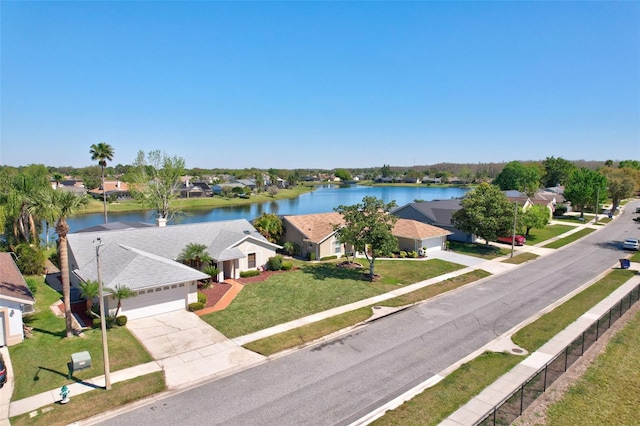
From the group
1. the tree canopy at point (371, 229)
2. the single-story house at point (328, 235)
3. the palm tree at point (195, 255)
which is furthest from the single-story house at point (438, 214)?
the palm tree at point (195, 255)

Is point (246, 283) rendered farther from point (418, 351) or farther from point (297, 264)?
point (418, 351)

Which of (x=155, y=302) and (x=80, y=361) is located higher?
(x=155, y=302)

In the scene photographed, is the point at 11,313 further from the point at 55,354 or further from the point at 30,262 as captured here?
the point at 30,262

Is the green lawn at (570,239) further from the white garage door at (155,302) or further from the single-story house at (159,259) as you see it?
the white garage door at (155,302)

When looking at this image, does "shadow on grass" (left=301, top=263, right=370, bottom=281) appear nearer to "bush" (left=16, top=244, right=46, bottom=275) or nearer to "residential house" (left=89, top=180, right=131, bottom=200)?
"bush" (left=16, top=244, right=46, bottom=275)

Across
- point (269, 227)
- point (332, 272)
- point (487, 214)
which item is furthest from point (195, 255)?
point (487, 214)

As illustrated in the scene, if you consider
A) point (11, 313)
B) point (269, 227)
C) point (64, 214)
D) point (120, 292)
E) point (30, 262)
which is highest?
point (64, 214)

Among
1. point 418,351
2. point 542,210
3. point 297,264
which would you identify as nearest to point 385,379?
point 418,351
